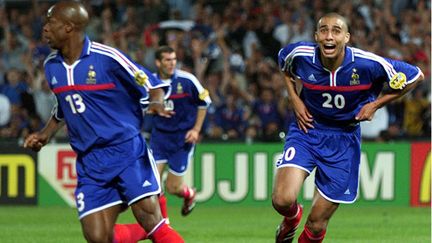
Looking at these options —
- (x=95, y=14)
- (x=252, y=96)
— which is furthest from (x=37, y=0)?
(x=252, y=96)

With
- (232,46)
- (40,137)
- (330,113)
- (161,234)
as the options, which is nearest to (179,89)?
(330,113)

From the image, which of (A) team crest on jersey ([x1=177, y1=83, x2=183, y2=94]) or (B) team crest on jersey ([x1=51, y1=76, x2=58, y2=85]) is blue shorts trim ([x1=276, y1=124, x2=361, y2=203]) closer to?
(B) team crest on jersey ([x1=51, y1=76, x2=58, y2=85])

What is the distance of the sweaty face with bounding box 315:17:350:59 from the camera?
30.2 feet

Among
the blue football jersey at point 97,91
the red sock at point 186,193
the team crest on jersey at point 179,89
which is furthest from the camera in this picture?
the red sock at point 186,193

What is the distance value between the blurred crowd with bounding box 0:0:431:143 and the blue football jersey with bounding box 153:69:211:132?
12.1 feet

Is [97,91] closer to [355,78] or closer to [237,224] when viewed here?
[355,78]

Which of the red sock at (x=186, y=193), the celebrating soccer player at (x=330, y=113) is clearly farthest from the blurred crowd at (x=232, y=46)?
the celebrating soccer player at (x=330, y=113)

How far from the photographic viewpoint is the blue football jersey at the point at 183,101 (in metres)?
14.2

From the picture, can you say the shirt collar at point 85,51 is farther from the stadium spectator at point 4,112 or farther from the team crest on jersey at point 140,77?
the stadium spectator at point 4,112

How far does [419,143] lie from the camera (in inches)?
697

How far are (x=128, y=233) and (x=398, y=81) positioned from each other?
103 inches

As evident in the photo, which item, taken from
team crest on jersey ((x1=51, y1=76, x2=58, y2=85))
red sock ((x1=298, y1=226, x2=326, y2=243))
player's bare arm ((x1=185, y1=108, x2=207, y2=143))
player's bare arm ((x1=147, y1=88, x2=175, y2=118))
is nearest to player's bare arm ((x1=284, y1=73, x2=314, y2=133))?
red sock ((x1=298, y1=226, x2=326, y2=243))

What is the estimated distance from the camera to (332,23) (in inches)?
363

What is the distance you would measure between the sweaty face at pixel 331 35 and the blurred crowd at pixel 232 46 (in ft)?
29.5
